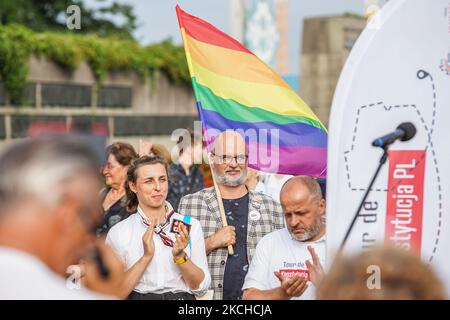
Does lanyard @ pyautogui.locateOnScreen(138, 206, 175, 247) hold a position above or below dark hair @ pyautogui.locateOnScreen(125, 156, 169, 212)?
below

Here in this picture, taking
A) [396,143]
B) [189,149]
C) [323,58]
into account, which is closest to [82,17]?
[323,58]

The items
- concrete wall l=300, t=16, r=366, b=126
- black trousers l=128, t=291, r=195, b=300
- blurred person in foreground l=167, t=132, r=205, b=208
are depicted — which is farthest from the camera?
concrete wall l=300, t=16, r=366, b=126

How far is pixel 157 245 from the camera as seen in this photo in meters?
4.80

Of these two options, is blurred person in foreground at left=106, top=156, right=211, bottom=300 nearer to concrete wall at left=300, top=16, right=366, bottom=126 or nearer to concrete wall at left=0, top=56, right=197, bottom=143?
concrete wall at left=0, top=56, right=197, bottom=143

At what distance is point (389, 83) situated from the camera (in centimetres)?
376

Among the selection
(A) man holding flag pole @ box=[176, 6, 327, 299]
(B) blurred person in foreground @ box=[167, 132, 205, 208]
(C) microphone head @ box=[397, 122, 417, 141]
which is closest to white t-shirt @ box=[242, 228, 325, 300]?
(A) man holding flag pole @ box=[176, 6, 327, 299]

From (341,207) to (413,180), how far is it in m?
0.34

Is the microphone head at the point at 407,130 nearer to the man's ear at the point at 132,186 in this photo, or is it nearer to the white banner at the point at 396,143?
the white banner at the point at 396,143

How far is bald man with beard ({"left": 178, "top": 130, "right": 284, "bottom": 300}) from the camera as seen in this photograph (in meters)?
5.23

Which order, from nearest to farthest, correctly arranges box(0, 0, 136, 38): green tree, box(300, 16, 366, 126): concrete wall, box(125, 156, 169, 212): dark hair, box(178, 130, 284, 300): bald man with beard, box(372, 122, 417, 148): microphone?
box(372, 122, 417, 148): microphone < box(125, 156, 169, 212): dark hair < box(178, 130, 284, 300): bald man with beard < box(300, 16, 366, 126): concrete wall < box(0, 0, 136, 38): green tree
